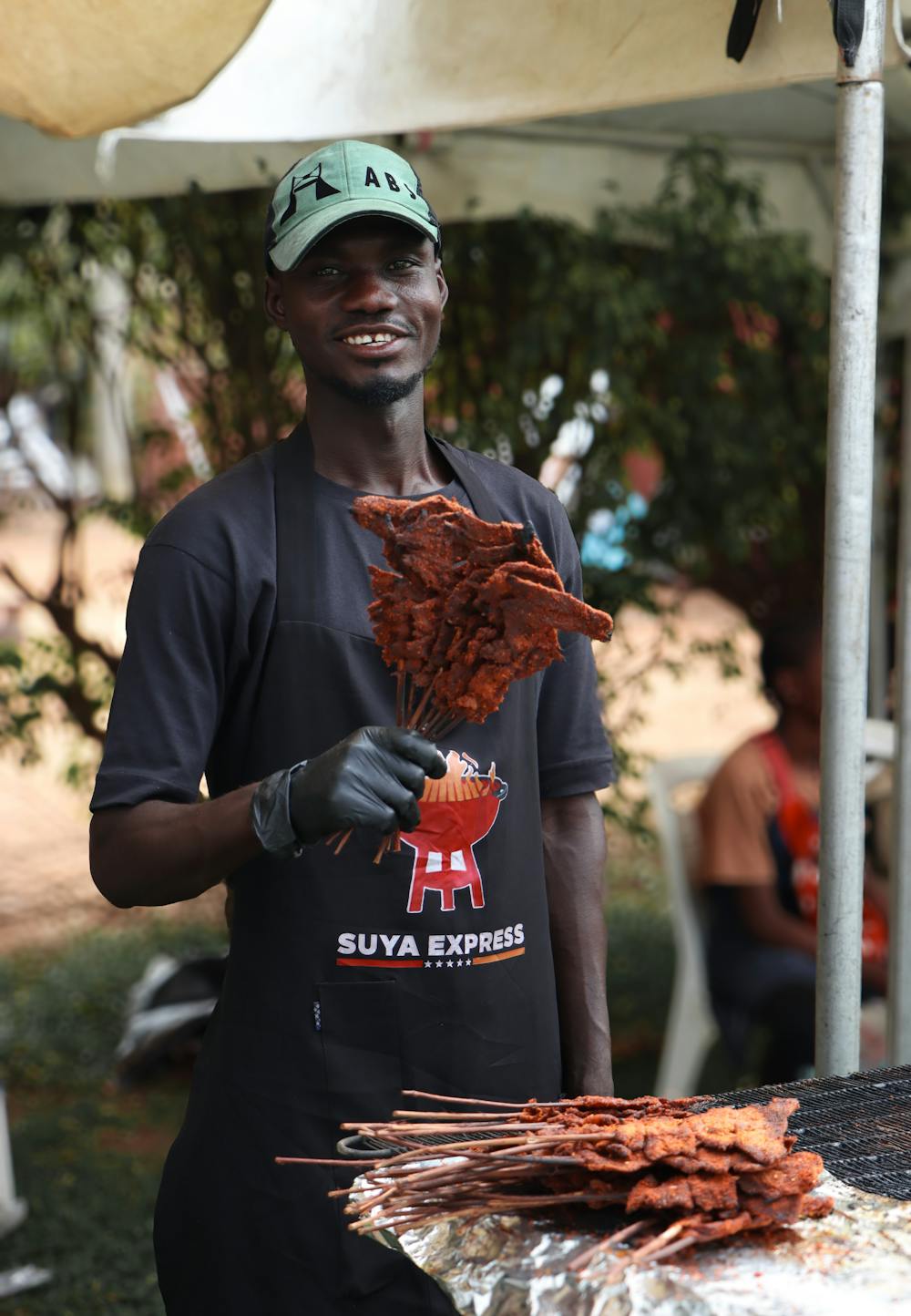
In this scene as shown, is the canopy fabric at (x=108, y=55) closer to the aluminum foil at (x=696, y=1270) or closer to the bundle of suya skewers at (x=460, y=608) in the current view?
the bundle of suya skewers at (x=460, y=608)

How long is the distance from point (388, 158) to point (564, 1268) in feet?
5.22

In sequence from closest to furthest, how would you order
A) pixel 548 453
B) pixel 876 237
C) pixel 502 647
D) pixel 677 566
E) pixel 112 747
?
pixel 502 647 → pixel 112 747 → pixel 876 237 → pixel 548 453 → pixel 677 566

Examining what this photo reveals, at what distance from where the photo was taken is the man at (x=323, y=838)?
83.1 inches

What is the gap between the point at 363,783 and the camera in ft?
6.12

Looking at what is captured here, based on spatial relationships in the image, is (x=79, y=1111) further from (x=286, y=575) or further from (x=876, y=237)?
(x=876, y=237)

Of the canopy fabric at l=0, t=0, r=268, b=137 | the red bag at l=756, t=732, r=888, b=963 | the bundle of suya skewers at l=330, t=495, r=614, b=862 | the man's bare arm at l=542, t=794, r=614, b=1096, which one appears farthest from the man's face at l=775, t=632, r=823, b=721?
the bundle of suya skewers at l=330, t=495, r=614, b=862

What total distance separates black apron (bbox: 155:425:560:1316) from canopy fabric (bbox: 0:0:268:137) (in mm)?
1034

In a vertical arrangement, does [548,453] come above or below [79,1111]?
above

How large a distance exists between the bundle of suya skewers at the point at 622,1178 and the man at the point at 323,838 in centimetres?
38

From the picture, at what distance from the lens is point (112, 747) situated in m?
2.09

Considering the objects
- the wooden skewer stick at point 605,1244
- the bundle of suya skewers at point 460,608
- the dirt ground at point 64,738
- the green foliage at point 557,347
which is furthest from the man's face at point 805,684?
the wooden skewer stick at point 605,1244

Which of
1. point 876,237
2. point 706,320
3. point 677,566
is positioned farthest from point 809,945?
point 876,237

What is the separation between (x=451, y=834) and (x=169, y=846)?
42cm

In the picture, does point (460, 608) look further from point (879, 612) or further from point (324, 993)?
point (879, 612)
